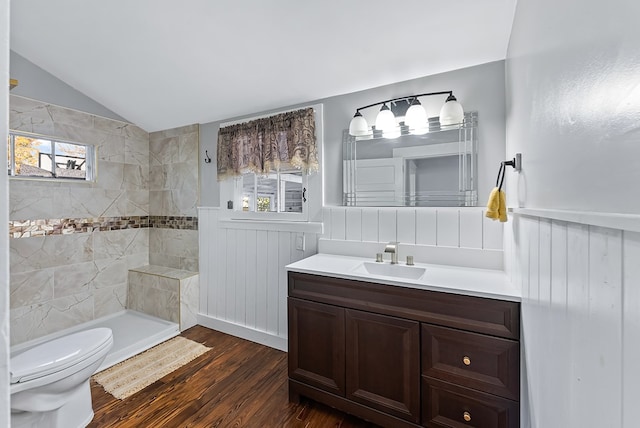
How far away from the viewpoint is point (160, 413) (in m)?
1.68

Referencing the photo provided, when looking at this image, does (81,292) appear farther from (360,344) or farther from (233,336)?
(360,344)

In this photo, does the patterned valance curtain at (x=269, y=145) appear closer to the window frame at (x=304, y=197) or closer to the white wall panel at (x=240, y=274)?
the window frame at (x=304, y=197)

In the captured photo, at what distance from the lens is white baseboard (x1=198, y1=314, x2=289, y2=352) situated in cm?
239

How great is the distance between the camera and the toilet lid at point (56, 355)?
4.53ft

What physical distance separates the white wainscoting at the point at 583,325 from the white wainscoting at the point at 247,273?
1588mm

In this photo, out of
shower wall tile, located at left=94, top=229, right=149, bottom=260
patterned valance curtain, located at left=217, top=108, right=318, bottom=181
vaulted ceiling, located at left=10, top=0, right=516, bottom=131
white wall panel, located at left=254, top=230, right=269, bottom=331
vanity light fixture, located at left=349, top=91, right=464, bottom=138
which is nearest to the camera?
vaulted ceiling, located at left=10, top=0, right=516, bottom=131

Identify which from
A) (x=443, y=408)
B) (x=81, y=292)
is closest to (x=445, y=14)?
(x=443, y=408)

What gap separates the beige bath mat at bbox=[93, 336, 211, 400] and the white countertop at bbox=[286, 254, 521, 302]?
4.40ft

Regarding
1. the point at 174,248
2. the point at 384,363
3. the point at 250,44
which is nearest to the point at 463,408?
the point at 384,363

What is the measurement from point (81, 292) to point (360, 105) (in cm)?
314

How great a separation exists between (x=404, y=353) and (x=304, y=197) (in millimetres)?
1367

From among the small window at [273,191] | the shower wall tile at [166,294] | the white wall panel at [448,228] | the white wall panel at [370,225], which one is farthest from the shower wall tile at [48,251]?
the white wall panel at [448,228]

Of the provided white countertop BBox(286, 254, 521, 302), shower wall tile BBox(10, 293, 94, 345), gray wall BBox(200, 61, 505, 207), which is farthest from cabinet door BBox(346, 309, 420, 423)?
shower wall tile BBox(10, 293, 94, 345)

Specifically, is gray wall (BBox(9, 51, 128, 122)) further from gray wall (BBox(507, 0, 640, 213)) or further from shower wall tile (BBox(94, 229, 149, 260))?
gray wall (BBox(507, 0, 640, 213))
